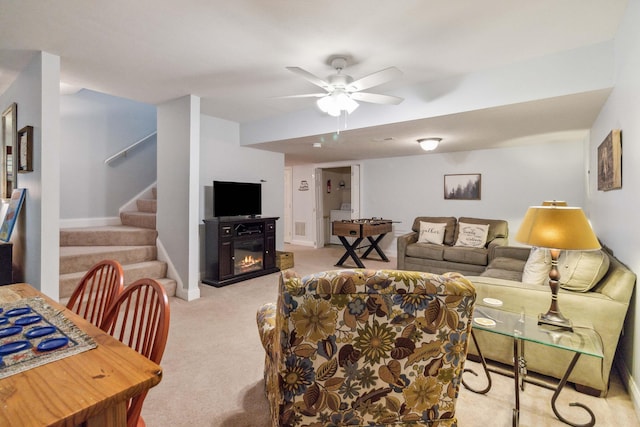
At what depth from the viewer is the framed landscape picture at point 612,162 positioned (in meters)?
2.18

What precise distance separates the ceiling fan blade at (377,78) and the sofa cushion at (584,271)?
5.90 ft

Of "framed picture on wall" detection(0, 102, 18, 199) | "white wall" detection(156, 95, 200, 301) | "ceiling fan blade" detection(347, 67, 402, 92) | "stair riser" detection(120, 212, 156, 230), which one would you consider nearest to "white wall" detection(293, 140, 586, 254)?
"ceiling fan blade" detection(347, 67, 402, 92)

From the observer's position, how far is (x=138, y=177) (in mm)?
5250

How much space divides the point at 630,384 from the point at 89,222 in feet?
19.9

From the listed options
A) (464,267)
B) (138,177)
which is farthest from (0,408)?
(138,177)

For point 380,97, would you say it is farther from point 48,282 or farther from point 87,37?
point 48,282

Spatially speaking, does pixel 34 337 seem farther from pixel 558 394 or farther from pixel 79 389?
pixel 558 394

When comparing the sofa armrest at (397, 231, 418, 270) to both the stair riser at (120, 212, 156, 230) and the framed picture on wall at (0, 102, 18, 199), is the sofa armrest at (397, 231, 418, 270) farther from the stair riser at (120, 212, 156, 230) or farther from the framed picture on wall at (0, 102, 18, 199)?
the framed picture on wall at (0, 102, 18, 199)

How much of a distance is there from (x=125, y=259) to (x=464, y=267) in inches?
179

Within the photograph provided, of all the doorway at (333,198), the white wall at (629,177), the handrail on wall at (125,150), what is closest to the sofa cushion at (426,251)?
the doorway at (333,198)

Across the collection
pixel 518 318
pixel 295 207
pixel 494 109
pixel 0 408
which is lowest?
pixel 518 318

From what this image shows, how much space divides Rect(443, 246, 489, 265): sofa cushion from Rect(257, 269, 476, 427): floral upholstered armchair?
3.58 m

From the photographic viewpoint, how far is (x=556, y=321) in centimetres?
177

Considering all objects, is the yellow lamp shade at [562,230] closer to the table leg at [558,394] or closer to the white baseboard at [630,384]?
the table leg at [558,394]
